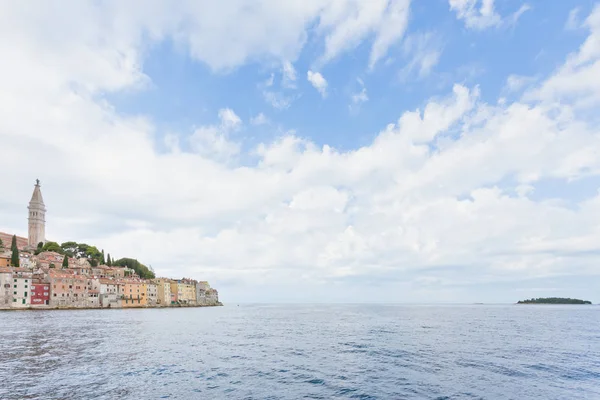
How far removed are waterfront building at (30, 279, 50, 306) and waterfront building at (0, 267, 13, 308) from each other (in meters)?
8.43

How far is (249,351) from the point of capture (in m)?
48.1

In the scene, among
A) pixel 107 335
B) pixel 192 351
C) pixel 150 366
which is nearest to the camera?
pixel 150 366

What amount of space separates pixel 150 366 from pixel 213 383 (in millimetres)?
9703

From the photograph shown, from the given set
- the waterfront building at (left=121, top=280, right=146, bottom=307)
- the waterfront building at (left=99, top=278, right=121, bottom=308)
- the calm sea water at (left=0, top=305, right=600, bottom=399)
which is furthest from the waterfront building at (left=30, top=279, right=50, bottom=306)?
the calm sea water at (left=0, top=305, right=600, bottom=399)

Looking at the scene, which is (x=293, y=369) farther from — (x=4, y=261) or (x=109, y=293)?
(x=4, y=261)

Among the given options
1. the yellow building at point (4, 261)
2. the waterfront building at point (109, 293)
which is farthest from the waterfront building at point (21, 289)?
the waterfront building at point (109, 293)

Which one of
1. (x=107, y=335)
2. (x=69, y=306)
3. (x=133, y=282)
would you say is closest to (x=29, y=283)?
(x=69, y=306)

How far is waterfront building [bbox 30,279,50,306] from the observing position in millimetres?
148125

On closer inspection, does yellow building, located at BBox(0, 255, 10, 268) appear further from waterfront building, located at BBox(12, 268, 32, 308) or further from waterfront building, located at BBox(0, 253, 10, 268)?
waterfront building, located at BBox(12, 268, 32, 308)

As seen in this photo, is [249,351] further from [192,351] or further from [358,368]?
[358,368]

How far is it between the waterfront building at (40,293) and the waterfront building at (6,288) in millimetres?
8432

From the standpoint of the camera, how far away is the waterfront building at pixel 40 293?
148 m

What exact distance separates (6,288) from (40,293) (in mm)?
13571

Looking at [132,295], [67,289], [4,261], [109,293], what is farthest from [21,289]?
[132,295]
